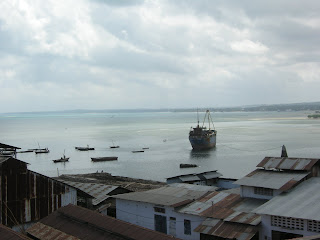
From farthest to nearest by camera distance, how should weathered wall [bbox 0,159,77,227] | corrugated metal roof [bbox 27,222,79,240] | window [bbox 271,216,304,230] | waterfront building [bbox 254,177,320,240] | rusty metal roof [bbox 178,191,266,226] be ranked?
weathered wall [bbox 0,159,77,227] → rusty metal roof [bbox 178,191,266,226] → corrugated metal roof [bbox 27,222,79,240] → window [bbox 271,216,304,230] → waterfront building [bbox 254,177,320,240]

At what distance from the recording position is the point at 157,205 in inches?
947

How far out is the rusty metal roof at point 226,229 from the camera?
1902 cm

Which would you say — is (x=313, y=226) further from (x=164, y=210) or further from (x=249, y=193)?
(x=164, y=210)

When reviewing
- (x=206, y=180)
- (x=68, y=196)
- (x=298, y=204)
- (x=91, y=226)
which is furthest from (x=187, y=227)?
(x=206, y=180)

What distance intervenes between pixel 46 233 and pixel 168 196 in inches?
333

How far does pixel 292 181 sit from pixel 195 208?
6200 mm

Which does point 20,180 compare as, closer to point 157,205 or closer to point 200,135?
point 157,205

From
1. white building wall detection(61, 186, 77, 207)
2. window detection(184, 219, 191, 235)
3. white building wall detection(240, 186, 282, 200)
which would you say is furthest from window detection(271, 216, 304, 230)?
white building wall detection(61, 186, 77, 207)

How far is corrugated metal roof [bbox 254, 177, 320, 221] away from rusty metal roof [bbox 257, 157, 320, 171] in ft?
5.42

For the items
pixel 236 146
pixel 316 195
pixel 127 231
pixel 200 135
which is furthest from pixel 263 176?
pixel 236 146

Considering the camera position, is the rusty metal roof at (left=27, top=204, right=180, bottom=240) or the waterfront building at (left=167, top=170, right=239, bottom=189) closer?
the rusty metal roof at (left=27, top=204, right=180, bottom=240)

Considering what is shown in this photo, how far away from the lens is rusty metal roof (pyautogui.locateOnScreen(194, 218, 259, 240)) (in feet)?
62.4

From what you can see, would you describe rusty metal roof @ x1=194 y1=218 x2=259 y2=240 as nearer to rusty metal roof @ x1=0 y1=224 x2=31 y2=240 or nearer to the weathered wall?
rusty metal roof @ x1=0 y1=224 x2=31 y2=240

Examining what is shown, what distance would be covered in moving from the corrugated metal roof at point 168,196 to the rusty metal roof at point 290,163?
16.2ft
